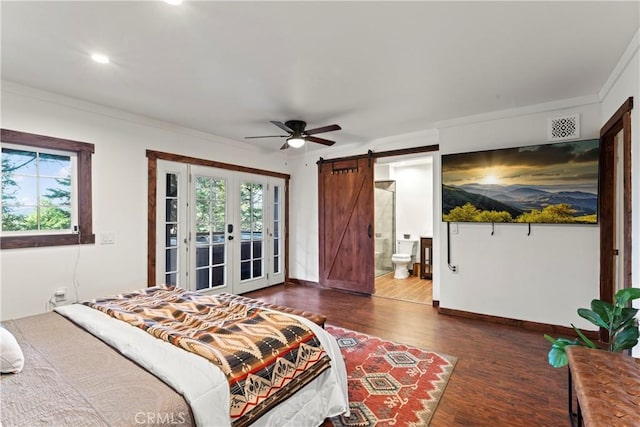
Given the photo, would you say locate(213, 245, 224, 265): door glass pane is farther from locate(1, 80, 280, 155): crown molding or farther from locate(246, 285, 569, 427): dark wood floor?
locate(1, 80, 280, 155): crown molding

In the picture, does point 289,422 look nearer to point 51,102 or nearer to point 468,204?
point 468,204

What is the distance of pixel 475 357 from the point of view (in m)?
2.81

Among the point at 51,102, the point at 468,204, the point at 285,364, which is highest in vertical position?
the point at 51,102

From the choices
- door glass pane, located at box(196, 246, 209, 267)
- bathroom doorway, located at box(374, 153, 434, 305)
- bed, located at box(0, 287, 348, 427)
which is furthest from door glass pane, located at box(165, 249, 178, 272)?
bathroom doorway, located at box(374, 153, 434, 305)

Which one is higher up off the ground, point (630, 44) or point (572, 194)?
point (630, 44)

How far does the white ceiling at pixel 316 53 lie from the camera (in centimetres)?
189

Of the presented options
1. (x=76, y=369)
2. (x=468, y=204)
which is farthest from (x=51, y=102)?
(x=468, y=204)

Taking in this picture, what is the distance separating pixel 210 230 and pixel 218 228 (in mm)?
146

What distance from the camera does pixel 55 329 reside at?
190 cm

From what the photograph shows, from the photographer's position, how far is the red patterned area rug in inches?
78.3

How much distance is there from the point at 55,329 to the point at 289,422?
154 cm

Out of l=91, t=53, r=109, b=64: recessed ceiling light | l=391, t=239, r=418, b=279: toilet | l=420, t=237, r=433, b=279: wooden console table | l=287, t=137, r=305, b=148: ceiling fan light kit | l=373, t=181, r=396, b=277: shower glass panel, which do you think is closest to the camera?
l=91, t=53, r=109, b=64: recessed ceiling light

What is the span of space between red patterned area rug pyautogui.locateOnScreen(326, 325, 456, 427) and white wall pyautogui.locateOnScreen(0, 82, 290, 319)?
2.77 meters

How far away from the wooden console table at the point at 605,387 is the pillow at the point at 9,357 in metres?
2.32
